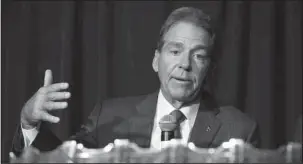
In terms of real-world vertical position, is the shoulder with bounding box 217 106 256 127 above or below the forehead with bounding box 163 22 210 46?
below

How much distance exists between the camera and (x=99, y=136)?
1.72 m

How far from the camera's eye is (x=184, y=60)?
1620mm

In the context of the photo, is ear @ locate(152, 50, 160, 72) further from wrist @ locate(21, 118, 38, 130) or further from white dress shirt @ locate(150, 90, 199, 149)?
wrist @ locate(21, 118, 38, 130)

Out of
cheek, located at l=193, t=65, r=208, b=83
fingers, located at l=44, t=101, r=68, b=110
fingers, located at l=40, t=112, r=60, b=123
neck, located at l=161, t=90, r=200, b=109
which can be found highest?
cheek, located at l=193, t=65, r=208, b=83

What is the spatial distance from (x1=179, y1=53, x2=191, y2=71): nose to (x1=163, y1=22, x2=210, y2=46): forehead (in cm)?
4

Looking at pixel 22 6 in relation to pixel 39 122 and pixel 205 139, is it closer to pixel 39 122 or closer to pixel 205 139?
pixel 39 122

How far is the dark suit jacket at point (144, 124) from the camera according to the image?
1.68 meters

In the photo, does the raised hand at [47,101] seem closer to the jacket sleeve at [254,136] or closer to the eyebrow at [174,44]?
the eyebrow at [174,44]

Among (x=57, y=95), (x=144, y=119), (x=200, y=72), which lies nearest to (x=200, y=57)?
(x=200, y=72)

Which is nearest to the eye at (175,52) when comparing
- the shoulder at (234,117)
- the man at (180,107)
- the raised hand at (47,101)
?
the man at (180,107)

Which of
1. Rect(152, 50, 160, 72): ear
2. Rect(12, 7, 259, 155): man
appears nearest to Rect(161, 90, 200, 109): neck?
Rect(12, 7, 259, 155): man

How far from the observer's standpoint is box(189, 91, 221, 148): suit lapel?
1652mm

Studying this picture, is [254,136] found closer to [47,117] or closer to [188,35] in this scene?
[188,35]

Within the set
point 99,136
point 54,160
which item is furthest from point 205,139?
point 54,160
